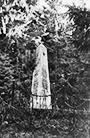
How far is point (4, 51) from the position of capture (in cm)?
570

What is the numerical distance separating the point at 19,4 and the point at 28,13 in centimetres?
30

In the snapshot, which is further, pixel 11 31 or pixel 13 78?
pixel 13 78

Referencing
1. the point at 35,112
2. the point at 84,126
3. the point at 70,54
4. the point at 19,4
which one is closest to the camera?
the point at 84,126

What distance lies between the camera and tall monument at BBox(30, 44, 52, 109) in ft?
16.4

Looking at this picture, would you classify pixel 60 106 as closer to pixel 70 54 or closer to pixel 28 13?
pixel 70 54

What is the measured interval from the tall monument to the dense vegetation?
0.55ft

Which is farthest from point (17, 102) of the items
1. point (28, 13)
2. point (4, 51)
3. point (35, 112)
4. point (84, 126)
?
point (28, 13)

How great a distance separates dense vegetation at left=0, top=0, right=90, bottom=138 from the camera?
493cm

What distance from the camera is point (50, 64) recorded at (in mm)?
6148

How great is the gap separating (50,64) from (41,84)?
1.18 meters

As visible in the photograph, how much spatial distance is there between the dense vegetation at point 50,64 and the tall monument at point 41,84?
168 mm

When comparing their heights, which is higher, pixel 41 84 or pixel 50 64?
pixel 50 64

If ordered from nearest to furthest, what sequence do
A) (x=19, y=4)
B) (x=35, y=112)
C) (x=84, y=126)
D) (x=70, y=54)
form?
(x=84, y=126)
(x=35, y=112)
(x=19, y=4)
(x=70, y=54)

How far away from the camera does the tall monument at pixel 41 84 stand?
500 centimetres
